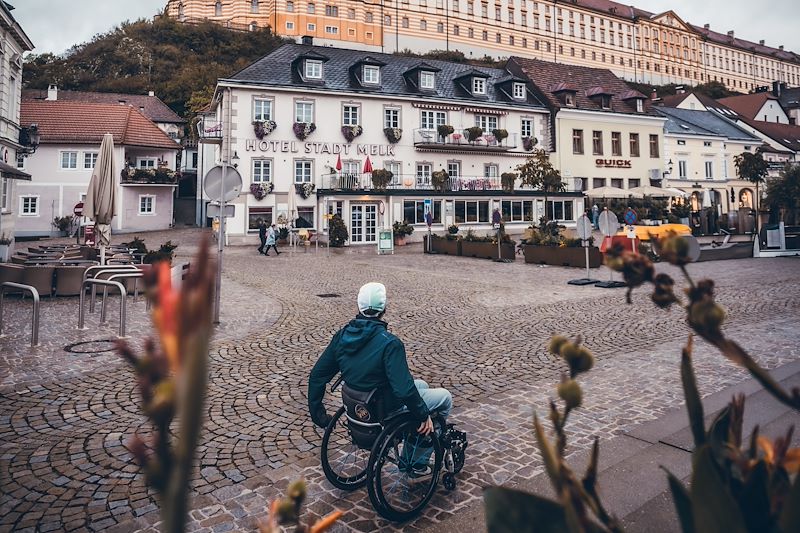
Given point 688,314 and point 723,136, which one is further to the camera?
point 723,136

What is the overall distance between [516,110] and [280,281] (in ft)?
90.1

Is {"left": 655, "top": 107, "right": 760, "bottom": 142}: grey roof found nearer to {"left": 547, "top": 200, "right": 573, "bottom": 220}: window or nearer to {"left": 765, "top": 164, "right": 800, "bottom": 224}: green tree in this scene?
{"left": 765, "top": 164, "right": 800, "bottom": 224}: green tree

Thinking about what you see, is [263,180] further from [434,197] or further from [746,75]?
[746,75]

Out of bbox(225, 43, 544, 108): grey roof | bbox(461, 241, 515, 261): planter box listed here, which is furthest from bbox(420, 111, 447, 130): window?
bbox(461, 241, 515, 261): planter box

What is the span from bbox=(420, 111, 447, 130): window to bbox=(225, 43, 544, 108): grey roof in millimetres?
913

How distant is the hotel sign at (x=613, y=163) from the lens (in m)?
39.1

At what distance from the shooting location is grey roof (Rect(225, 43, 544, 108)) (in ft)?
100

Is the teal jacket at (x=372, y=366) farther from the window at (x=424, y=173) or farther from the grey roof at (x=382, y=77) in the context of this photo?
the window at (x=424, y=173)

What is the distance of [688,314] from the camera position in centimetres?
73

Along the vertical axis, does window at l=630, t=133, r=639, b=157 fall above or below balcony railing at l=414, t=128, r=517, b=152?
above

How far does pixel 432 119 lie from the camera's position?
34281 mm

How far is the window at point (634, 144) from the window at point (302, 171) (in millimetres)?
25900

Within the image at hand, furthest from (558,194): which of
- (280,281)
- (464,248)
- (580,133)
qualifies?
(280,281)

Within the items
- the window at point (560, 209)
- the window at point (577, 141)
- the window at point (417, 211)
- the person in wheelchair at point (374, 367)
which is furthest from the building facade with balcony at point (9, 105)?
the window at point (577, 141)
